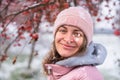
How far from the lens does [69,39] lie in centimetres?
169

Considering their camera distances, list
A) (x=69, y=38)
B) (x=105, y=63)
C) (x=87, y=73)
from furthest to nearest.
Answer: (x=105, y=63) → (x=69, y=38) → (x=87, y=73)

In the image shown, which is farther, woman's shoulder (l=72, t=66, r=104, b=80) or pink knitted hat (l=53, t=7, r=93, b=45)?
pink knitted hat (l=53, t=7, r=93, b=45)

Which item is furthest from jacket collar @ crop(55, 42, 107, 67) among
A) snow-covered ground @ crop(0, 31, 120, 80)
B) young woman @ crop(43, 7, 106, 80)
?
snow-covered ground @ crop(0, 31, 120, 80)

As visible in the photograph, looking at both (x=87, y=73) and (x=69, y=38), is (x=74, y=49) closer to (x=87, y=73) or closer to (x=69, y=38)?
(x=69, y=38)

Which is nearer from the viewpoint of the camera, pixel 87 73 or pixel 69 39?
pixel 87 73

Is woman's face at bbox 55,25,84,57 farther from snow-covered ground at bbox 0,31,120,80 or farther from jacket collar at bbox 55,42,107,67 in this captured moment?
snow-covered ground at bbox 0,31,120,80

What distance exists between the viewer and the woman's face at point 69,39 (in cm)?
168

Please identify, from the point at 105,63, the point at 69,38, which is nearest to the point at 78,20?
the point at 69,38

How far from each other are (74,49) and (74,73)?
147 millimetres

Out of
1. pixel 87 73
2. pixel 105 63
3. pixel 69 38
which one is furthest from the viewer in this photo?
pixel 105 63

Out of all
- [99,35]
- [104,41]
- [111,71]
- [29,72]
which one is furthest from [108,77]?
[99,35]

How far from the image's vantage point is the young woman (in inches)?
64.3

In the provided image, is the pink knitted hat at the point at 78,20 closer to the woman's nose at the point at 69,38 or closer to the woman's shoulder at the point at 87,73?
the woman's nose at the point at 69,38

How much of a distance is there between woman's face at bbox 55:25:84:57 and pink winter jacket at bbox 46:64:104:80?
0.09 meters
